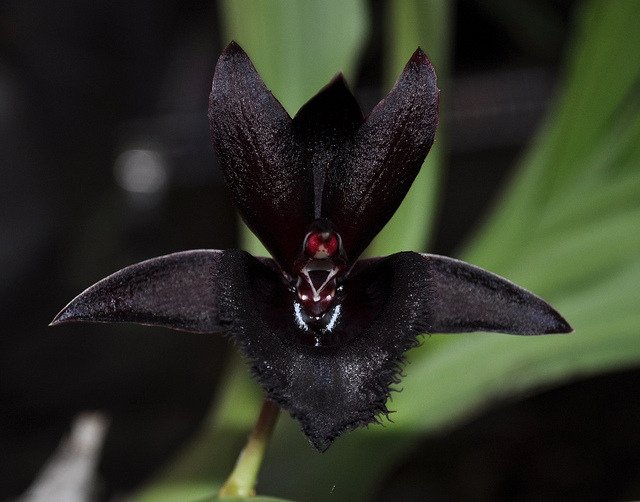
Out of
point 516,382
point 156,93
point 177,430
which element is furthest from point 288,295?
point 156,93

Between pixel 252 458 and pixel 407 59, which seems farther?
pixel 407 59

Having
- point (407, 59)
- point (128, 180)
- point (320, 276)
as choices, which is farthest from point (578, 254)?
point (128, 180)

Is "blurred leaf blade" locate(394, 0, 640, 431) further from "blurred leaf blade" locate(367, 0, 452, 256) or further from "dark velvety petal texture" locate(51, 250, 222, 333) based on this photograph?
"dark velvety petal texture" locate(51, 250, 222, 333)

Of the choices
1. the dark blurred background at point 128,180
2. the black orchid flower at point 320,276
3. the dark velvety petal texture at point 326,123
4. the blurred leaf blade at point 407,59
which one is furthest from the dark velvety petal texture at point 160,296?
the dark blurred background at point 128,180

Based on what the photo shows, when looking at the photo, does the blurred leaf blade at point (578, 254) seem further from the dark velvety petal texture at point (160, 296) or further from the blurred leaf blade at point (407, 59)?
the dark velvety petal texture at point (160, 296)

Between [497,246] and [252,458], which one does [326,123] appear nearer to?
[252,458]

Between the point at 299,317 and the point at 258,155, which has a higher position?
the point at 258,155

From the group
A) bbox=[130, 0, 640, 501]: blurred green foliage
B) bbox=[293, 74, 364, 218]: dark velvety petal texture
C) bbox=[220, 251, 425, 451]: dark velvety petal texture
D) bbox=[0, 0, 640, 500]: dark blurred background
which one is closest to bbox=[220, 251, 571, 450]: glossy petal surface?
bbox=[220, 251, 425, 451]: dark velvety petal texture
